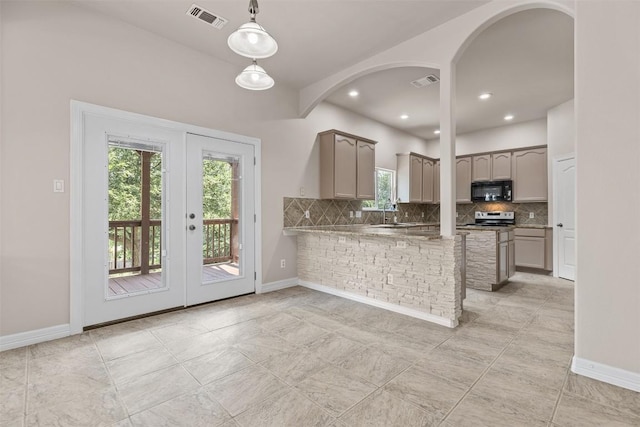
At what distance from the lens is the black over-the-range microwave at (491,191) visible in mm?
5941

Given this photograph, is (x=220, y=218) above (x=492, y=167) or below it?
below

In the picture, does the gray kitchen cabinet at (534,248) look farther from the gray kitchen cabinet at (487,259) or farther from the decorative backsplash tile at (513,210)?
the gray kitchen cabinet at (487,259)

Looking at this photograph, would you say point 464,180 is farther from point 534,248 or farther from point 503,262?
point 503,262

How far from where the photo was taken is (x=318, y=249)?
A: 419 cm

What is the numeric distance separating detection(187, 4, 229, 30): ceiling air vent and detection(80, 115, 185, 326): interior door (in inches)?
45.8

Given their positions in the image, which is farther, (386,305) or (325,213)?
(325,213)

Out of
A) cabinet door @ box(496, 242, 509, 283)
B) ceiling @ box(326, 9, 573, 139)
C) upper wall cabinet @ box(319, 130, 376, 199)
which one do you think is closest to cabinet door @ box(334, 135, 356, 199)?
upper wall cabinet @ box(319, 130, 376, 199)

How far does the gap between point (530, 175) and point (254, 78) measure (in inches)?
221

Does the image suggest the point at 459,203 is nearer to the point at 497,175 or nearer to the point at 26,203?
the point at 497,175

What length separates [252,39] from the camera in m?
1.95

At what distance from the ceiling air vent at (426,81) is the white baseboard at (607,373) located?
344cm

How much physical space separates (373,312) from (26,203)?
131 inches

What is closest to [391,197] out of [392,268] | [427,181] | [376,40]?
[427,181]

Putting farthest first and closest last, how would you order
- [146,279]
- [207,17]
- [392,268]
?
[392,268]
[146,279]
[207,17]
